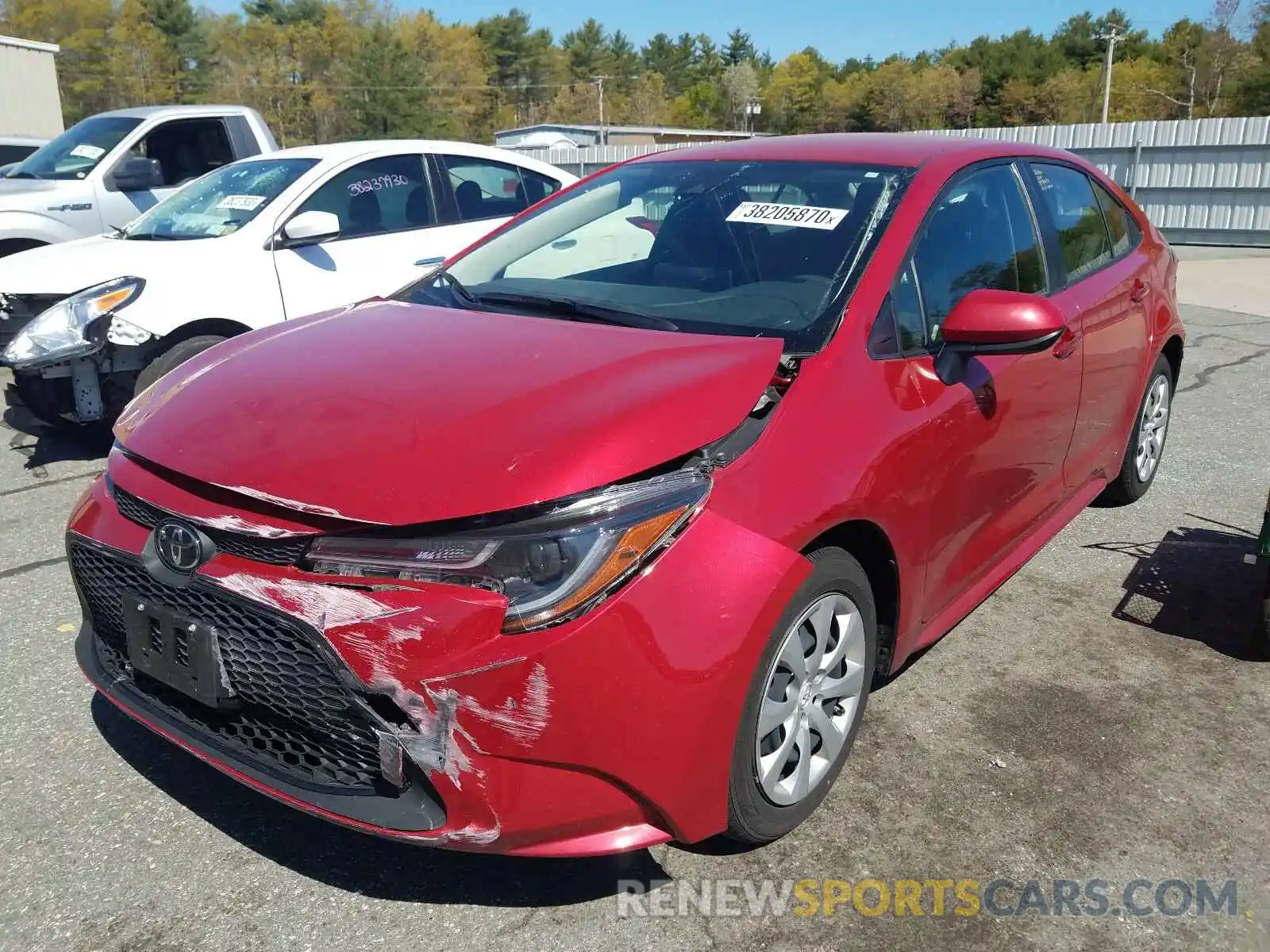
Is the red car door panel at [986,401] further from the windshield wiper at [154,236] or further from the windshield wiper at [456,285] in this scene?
the windshield wiper at [154,236]

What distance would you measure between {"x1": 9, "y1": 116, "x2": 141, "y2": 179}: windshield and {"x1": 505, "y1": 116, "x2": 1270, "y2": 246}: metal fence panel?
12.4 metres

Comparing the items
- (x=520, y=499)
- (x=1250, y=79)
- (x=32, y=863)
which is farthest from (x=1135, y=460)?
(x=1250, y=79)

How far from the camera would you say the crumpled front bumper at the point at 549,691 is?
193 cm

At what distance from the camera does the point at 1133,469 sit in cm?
465

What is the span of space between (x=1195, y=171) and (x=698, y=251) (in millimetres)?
17286

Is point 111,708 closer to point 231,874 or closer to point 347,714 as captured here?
point 231,874

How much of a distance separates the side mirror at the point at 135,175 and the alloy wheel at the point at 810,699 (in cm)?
764

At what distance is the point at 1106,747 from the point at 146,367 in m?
4.47

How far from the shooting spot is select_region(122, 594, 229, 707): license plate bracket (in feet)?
7.02

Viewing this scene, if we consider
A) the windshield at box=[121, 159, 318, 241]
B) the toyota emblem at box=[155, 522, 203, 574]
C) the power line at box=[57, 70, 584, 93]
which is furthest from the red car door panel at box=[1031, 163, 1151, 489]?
the power line at box=[57, 70, 584, 93]

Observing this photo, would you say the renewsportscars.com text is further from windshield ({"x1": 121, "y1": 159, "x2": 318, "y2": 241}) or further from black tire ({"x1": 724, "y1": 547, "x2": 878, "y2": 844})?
windshield ({"x1": 121, "y1": 159, "x2": 318, "y2": 241})

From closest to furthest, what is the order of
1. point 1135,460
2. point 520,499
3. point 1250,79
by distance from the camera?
point 520,499 → point 1135,460 → point 1250,79

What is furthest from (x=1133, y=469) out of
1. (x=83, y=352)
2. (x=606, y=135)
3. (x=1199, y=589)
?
(x=606, y=135)

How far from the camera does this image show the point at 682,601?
2016mm
